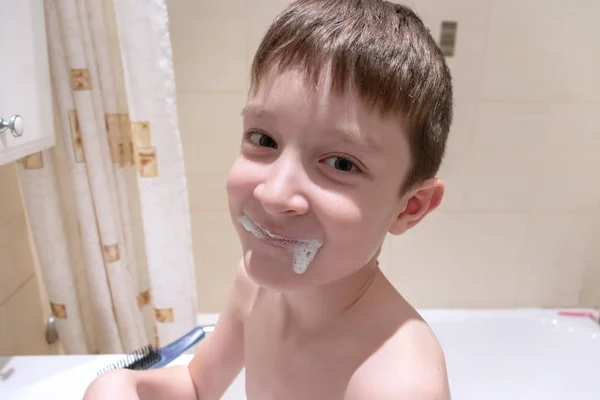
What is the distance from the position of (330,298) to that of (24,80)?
0.61m

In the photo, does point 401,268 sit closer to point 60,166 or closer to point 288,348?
point 288,348

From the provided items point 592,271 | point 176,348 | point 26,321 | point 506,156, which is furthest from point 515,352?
point 26,321

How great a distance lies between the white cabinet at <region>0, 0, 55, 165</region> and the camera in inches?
26.6

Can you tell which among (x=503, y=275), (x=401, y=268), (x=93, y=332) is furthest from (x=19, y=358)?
(x=503, y=275)

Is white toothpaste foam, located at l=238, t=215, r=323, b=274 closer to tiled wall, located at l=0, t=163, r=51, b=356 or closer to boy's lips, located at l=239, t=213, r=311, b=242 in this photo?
boy's lips, located at l=239, t=213, r=311, b=242

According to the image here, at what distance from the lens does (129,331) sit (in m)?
1.02

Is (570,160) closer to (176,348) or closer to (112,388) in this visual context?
(176,348)

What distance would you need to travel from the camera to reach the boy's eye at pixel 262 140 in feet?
1.50

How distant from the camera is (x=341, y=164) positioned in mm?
435

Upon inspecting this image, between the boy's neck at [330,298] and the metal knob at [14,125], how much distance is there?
0.49m

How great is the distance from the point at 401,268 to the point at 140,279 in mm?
671

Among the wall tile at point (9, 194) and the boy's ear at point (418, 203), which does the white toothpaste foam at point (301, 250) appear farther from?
the wall tile at point (9, 194)

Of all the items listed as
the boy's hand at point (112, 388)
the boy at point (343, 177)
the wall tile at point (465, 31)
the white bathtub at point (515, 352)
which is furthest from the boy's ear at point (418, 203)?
the white bathtub at point (515, 352)

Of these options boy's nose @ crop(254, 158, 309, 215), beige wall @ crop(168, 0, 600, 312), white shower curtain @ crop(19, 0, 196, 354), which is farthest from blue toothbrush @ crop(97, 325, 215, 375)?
boy's nose @ crop(254, 158, 309, 215)
